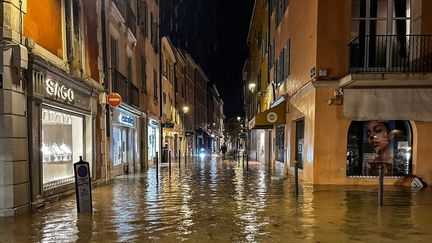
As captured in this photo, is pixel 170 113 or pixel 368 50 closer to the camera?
pixel 368 50

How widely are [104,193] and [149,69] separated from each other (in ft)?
49.7

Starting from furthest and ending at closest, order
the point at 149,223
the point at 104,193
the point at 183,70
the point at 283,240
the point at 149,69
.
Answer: the point at 183,70 → the point at 149,69 → the point at 104,193 → the point at 149,223 → the point at 283,240

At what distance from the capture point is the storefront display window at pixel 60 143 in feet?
35.6

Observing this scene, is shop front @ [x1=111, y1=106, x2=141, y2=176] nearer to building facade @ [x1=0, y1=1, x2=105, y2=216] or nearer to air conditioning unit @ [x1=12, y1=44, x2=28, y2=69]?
building facade @ [x1=0, y1=1, x2=105, y2=216]

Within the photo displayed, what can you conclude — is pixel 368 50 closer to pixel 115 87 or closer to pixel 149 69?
pixel 115 87

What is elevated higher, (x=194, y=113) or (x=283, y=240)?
(x=194, y=113)

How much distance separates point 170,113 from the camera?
37.3 m

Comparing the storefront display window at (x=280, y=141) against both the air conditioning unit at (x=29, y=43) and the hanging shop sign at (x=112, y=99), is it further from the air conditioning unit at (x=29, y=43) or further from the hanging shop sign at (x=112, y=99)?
the air conditioning unit at (x=29, y=43)

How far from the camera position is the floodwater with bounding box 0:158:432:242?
679cm

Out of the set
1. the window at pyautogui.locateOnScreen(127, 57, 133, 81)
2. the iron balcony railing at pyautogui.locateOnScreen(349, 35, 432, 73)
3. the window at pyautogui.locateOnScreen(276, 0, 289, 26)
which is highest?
the window at pyautogui.locateOnScreen(276, 0, 289, 26)

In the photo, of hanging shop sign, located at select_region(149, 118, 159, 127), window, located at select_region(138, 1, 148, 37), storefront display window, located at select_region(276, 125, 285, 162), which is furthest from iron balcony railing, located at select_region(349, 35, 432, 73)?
hanging shop sign, located at select_region(149, 118, 159, 127)

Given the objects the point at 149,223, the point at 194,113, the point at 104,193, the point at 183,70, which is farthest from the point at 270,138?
the point at 194,113

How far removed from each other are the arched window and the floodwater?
6.31 ft

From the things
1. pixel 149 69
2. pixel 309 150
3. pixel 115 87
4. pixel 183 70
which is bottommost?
pixel 309 150
